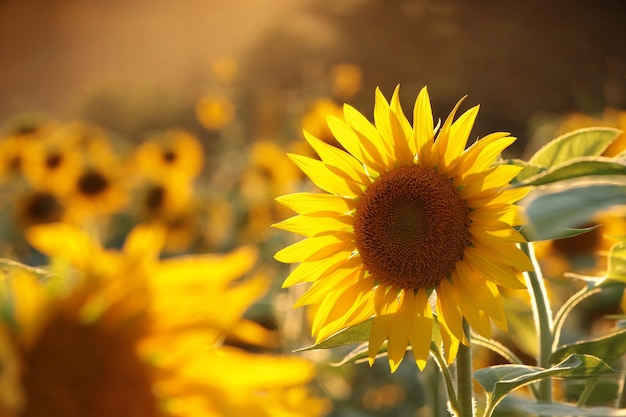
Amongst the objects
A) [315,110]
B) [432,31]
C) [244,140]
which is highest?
[432,31]

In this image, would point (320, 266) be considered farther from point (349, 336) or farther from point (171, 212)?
point (171, 212)

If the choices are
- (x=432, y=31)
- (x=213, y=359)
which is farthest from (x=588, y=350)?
(x=432, y=31)

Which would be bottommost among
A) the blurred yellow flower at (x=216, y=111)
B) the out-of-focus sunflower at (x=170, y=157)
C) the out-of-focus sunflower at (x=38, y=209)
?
the out-of-focus sunflower at (x=38, y=209)

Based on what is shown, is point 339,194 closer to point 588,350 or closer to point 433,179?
point 433,179

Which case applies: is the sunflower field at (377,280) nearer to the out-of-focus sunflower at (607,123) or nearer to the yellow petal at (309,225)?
the yellow petal at (309,225)

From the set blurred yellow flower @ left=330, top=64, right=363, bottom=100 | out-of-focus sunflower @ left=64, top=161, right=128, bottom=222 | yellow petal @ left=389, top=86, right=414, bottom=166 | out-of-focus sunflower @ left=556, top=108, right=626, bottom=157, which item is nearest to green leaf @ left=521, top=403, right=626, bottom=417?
yellow petal @ left=389, top=86, right=414, bottom=166

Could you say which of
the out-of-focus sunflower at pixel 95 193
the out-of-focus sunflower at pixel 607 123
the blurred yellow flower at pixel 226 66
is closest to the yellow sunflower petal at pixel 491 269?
the out-of-focus sunflower at pixel 607 123
